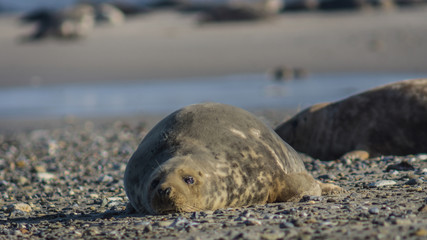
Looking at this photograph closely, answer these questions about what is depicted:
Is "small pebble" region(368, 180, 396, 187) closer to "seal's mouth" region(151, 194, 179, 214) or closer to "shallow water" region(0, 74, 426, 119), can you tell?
"seal's mouth" region(151, 194, 179, 214)

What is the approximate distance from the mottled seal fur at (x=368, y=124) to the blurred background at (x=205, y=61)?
2706 millimetres

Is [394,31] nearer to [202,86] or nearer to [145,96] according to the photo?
[202,86]

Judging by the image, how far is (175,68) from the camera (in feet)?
54.6

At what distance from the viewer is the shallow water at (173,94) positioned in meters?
11.6

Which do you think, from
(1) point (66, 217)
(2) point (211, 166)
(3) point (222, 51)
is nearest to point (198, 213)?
(2) point (211, 166)

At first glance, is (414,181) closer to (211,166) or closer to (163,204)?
(211,166)

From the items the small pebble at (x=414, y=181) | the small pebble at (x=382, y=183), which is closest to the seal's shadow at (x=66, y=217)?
the small pebble at (x=382, y=183)

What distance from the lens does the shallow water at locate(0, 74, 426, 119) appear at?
11.6 m

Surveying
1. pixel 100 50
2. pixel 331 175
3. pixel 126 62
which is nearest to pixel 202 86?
pixel 126 62

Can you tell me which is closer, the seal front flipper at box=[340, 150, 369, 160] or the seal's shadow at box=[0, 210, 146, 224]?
the seal's shadow at box=[0, 210, 146, 224]

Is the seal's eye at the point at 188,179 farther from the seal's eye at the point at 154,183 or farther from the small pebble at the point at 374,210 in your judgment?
the small pebble at the point at 374,210

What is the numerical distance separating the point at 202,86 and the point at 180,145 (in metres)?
9.87

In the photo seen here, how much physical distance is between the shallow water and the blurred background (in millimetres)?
21

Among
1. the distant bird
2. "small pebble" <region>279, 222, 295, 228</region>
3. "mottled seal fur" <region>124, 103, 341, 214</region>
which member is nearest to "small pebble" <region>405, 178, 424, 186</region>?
"mottled seal fur" <region>124, 103, 341, 214</region>
